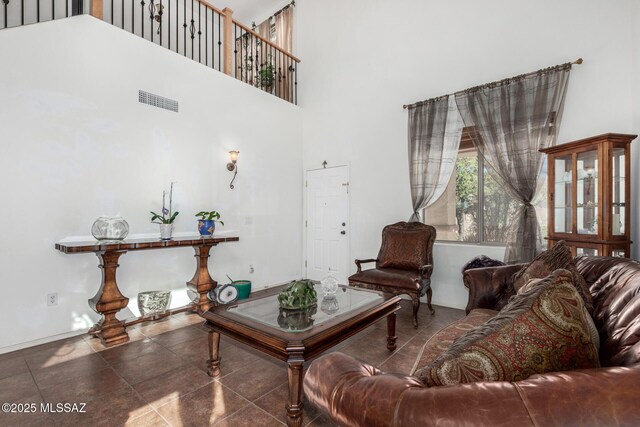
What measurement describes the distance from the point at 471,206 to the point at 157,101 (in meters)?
4.19

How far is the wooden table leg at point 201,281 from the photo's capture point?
374cm

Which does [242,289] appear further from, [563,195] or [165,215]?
[563,195]

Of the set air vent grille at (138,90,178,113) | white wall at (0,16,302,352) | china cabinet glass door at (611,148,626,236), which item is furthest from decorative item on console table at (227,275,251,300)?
china cabinet glass door at (611,148,626,236)

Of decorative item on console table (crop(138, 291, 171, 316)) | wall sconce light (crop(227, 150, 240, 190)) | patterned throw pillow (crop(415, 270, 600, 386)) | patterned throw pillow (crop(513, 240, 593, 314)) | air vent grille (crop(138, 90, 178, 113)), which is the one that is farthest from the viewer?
wall sconce light (crop(227, 150, 240, 190))

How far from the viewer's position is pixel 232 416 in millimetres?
1810

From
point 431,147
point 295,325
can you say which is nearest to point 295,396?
point 295,325

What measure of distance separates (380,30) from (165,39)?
356cm

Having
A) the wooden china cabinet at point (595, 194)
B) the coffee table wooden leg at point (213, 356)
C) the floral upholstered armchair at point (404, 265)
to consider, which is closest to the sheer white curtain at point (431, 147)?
the floral upholstered armchair at point (404, 265)

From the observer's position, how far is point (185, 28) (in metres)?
4.45

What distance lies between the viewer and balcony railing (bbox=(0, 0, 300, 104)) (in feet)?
11.1

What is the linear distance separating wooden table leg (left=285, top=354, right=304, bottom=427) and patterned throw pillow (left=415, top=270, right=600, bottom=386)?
1.00m

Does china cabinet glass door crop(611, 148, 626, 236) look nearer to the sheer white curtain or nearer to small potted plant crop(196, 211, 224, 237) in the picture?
the sheer white curtain

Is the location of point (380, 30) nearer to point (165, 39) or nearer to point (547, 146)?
point (547, 146)

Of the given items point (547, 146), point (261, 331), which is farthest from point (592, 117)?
point (261, 331)
